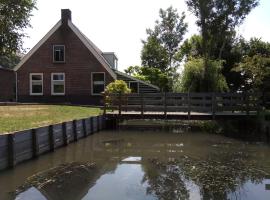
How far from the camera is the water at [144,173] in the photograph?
31.1ft

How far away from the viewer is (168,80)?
2076 inches

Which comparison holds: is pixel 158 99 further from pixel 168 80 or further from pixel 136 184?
pixel 168 80

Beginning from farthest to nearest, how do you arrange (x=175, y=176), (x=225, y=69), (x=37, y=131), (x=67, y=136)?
(x=225, y=69), (x=67, y=136), (x=37, y=131), (x=175, y=176)

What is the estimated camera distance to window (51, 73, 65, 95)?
117 ft

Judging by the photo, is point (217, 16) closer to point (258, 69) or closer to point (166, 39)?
point (258, 69)

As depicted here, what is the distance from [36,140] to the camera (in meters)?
13.8

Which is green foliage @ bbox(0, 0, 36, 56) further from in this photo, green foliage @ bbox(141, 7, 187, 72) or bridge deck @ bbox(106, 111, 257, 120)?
green foliage @ bbox(141, 7, 187, 72)

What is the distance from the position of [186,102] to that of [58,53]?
14664 millimetres

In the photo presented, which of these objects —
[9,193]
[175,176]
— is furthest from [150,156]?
[9,193]

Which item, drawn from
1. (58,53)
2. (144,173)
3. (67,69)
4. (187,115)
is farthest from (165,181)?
(58,53)

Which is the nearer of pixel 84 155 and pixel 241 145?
pixel 84 155

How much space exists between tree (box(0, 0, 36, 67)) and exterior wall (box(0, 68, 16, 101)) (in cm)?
785

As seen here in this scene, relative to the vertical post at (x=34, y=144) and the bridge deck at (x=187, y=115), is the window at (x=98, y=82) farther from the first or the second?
the vertical post at (x=34, y=144)

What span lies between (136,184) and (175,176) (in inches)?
51.4
